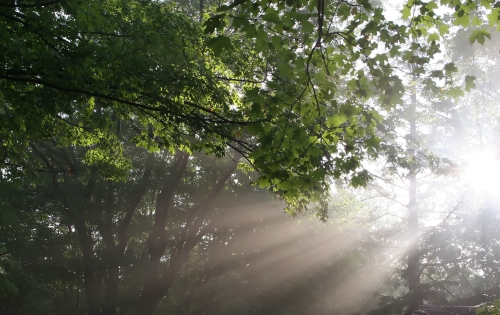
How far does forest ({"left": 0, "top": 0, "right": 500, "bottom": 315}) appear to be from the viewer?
4.97 meters

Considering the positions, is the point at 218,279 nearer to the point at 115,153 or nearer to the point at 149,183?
the point at 149,183

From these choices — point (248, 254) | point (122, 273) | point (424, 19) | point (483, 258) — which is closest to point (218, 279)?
point (248, 254)

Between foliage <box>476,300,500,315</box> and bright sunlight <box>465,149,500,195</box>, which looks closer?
foliage <box>476,300,500,315</box>

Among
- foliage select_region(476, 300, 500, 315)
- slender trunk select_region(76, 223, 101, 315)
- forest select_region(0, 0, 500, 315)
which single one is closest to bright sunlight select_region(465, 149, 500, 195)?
forest select_region(0, 0, 500, 315)

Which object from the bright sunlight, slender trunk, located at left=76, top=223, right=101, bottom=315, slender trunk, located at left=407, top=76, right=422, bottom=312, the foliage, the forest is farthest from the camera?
the bright sunlight

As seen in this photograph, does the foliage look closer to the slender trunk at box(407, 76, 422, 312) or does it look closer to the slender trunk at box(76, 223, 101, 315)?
the slender trunk at box(407, 76, 422, 312)

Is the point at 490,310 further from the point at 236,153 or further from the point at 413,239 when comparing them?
the point at 413,239

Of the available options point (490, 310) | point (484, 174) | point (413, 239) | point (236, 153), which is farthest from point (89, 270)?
point (484, 174)

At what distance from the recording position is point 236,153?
1928 cm

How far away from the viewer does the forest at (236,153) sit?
4969 mm

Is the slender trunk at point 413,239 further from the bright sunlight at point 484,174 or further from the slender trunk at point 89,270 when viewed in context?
the slender trunk at point 89,270

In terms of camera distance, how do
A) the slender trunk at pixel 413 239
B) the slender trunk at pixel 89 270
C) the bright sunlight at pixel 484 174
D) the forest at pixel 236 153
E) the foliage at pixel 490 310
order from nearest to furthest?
the forest at pixel 236 153 < the foliage at pixel 490 310 < the slender trunk at pixel 413 239 < the slender trunk at pixel 89 270 < the bright sunlight at pixel 484 174

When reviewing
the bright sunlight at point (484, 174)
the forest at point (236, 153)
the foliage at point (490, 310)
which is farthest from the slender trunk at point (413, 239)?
the foliage at point (490, 310)

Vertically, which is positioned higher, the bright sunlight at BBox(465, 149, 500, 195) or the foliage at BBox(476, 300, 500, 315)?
the bright sunlight at BBox(465, 149, 500, 195)
